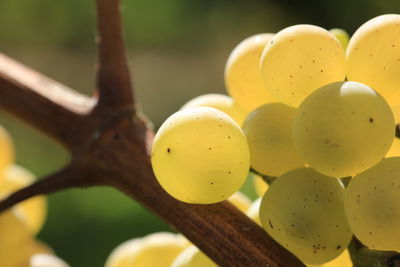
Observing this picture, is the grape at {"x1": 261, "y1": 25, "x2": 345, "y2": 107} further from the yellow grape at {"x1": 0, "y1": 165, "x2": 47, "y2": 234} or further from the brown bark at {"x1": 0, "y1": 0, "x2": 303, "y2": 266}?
the yellow grape at {"x1": 0, "y1": 165, "x2": 47, "y2": 234}

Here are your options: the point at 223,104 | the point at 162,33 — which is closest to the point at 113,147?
the point at 223,104

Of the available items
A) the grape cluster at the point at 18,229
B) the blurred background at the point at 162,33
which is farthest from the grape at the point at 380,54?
the blurred background at the point at 162,33

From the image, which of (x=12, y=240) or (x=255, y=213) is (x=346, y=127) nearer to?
(x=255, y=213)

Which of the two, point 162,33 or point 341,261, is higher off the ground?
point 341,261

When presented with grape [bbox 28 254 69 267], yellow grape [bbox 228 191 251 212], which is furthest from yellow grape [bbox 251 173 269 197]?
grape [bbox 28 254 69 267]

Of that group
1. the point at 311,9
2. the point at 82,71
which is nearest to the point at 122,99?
the point at 82,71

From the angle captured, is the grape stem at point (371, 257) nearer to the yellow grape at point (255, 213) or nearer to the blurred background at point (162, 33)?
the yellow grape at point (255, 213)

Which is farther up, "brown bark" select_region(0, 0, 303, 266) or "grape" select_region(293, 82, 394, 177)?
"grape" select_region(293, 82, 394, 177)
